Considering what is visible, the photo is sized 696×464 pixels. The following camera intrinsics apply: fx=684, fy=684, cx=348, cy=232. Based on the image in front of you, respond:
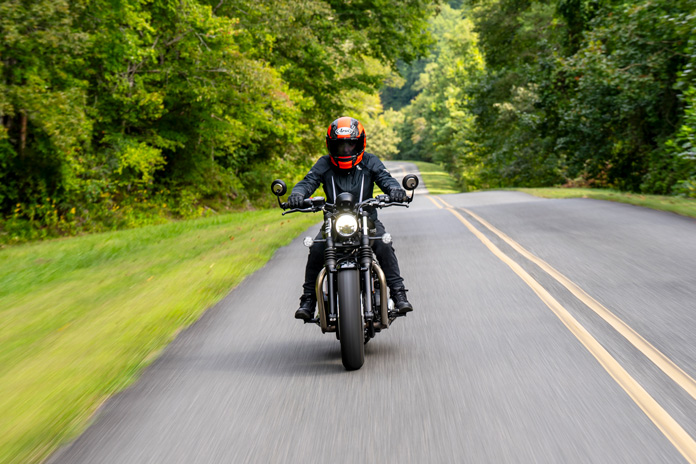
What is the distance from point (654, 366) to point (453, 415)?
179 cm

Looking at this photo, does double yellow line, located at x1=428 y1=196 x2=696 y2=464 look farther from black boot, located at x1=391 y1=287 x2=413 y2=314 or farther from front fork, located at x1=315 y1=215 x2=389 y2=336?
front fork, located at x1=315 y1=215 x2=389 y2=336

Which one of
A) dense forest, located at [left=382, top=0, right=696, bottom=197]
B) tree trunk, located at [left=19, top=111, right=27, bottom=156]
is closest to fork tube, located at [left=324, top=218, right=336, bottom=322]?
dense forest, located at [left=382, top=0, right=696, bottom=197]

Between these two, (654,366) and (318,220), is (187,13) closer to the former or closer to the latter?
(318,220)

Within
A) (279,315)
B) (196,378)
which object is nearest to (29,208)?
(279,315)

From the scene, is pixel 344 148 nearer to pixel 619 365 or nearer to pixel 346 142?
pixel 346 142

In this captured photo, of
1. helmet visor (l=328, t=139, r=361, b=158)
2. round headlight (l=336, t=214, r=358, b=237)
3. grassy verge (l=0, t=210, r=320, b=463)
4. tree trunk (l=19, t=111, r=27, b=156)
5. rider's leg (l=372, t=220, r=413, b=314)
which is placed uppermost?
tree trunk (l=19, t=111, r=27, b=156)

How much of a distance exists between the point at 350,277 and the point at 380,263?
30.2 inches

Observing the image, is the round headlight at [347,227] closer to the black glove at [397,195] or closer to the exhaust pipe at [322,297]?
the exhaust pipe at [322,297]

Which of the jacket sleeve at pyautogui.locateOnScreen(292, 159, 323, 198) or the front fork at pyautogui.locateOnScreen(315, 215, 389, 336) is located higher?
the jacket sleeve at pyautogui.locateOnScreen(292, 159, 323, 198)

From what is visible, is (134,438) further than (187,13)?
No

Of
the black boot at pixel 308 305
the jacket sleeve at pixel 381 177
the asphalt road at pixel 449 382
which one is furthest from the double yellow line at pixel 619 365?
the black boot at pixel 308 305

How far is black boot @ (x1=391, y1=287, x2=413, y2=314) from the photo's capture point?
6124mm

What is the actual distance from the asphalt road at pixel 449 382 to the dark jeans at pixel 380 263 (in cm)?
64

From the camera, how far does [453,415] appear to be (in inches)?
179
